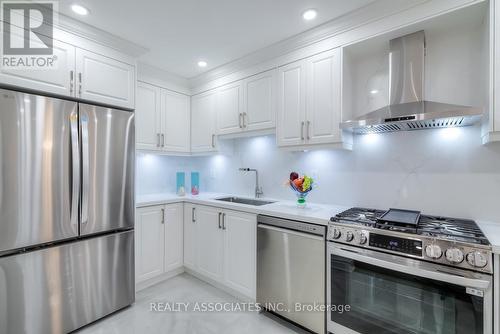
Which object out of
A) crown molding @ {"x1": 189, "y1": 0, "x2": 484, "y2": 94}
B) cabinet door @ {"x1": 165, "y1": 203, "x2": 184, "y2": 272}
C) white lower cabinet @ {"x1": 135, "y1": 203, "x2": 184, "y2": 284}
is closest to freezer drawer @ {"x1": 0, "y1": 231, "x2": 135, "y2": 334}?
white lower cabinet @ {"x1": 135, "y1": 203, "x2": 184, "y2": 284}

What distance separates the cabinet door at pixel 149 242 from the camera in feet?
8.55

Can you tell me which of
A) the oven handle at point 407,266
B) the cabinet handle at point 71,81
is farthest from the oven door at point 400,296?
the cabinet handle at point 71,81

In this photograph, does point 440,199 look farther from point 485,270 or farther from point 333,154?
point 333,154

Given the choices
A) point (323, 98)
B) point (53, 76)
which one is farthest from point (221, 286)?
point (53, 76)

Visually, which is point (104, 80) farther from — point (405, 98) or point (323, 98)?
→ point (405, 98)

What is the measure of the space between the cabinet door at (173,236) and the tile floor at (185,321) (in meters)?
0.46

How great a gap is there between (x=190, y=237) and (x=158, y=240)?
15.2 inches

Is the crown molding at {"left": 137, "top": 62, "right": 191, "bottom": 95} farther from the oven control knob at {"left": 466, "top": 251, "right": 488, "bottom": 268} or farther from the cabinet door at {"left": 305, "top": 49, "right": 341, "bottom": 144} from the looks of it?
the oven control knob at {"left": 466, "top": 251, "right": 488, "bottom": 268}

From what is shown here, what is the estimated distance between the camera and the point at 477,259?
1.27 m

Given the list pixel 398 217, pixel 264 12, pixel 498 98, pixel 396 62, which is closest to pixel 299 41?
pixel 264 12

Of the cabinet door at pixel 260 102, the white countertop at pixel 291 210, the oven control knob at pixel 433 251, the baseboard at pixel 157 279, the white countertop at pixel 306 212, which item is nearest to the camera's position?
the oven control knob at pixel 433 251

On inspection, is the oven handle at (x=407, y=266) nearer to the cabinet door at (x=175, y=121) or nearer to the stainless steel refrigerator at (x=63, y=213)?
the stainless steel refrigerator at (x=63, y=213)

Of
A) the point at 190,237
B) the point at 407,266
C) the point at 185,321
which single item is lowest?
the point at 185,321

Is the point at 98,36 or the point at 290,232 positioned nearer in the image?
the point at 290,232
